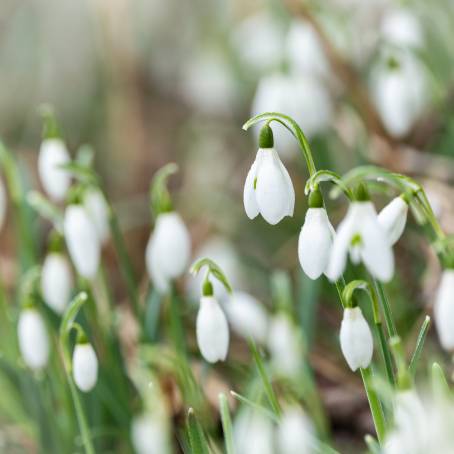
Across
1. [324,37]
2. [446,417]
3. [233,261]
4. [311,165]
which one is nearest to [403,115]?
[324,37]

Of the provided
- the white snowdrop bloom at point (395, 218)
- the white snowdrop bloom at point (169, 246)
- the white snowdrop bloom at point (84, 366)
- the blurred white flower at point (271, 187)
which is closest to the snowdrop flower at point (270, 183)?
the blurred white flower at point (271, 187)

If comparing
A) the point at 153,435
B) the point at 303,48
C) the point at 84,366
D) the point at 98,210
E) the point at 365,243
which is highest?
the point at 303,48

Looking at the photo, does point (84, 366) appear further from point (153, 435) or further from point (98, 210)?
point (98, 210)

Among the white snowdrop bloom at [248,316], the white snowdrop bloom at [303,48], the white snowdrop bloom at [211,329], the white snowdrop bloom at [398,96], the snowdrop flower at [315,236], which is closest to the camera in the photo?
the snowdrop flower at [315,236]

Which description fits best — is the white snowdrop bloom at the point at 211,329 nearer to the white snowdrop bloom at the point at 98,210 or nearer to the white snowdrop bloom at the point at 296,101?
the white snowdrop bloom at the point at 98,210

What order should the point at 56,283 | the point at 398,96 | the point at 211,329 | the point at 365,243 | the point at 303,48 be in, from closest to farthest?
the point at 365,243, the point at 211,329, the point at 56,283, the point at 398,96, the point at 303,48

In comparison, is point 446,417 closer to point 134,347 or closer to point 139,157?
point 134,347

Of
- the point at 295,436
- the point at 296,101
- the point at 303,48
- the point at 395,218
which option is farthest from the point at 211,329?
the point at 303,48
